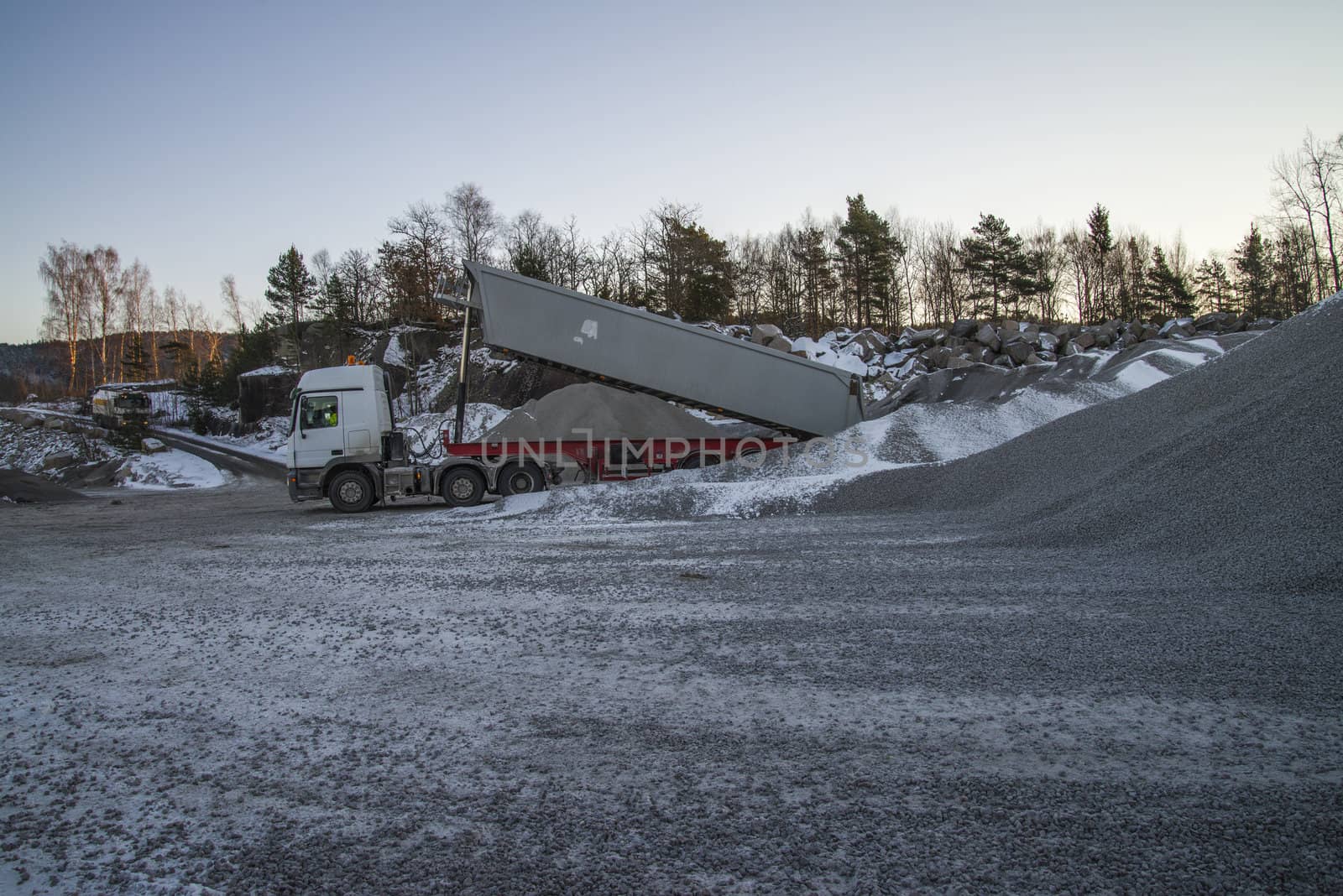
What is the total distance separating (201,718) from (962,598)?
4.94 meters

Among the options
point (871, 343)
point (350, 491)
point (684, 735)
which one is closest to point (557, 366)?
point (350, 491)

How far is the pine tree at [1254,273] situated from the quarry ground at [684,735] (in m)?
53.7

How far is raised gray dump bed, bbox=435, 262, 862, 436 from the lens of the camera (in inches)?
592

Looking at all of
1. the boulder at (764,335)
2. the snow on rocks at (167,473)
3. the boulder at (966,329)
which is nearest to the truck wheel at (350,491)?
the snow on rocks at (167,473)

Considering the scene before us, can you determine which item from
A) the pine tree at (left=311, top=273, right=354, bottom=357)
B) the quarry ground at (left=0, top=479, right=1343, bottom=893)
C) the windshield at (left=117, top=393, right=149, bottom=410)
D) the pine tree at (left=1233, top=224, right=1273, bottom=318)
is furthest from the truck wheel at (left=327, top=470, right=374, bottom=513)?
the pine tree at (left=1233, top=224, right=1273, bottom=318)

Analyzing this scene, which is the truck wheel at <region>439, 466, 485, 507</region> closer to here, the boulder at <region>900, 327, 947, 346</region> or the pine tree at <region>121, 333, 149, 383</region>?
the boulder at <region>900, 327, 947, 346</region>

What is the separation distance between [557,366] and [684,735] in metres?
12.9

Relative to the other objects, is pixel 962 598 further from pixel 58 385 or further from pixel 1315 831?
pixel 58 385

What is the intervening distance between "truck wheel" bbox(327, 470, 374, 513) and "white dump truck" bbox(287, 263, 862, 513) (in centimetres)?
2

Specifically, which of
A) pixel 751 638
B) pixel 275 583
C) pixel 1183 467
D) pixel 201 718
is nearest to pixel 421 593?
pixel 275 583

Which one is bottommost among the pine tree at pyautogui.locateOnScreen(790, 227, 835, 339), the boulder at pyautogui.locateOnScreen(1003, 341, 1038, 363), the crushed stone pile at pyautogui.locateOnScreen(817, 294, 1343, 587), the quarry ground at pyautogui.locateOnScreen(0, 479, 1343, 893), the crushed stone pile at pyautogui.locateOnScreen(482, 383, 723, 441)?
the quarry ground at pyautogui.locateOnScreen(0, 479, 1343, 893)

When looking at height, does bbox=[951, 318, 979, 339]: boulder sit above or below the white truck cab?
above

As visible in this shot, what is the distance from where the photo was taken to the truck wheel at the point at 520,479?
14906mm

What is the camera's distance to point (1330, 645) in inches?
165
